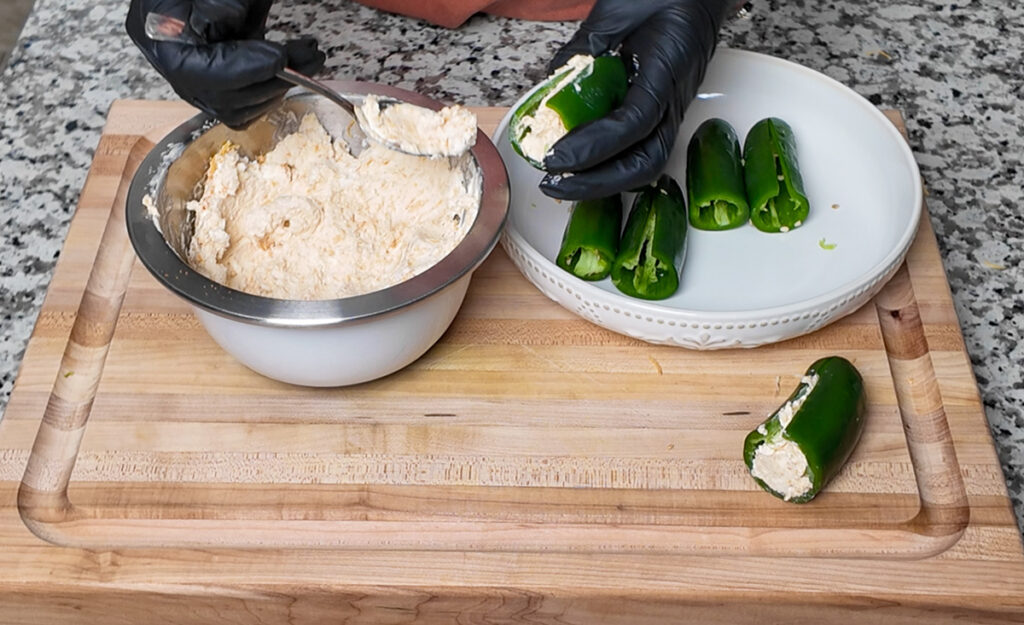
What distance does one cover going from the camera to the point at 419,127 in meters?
1.59

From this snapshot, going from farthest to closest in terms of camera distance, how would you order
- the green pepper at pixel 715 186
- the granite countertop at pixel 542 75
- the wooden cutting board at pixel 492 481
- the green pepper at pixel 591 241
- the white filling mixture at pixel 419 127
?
the granite countertop at pixel 542 75
the green pepper at pixel 715 186
the green pepper at pixel 591 241
the white filling mixture at pixel 419 127
the wooden cutting board at pixel 492 481

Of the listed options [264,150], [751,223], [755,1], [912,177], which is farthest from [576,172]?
[755,1]

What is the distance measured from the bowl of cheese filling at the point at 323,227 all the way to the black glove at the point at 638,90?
0.14 metres

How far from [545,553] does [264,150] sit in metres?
0.84

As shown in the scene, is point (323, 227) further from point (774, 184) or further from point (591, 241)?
point (774, 184)

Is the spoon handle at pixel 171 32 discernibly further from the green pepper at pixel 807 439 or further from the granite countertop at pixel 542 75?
the green pepper at pixel 807 439

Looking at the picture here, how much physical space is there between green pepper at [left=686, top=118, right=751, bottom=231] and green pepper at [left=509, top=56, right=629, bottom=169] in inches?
10.3

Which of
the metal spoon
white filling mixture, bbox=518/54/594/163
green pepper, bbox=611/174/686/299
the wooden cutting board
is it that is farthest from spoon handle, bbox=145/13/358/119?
green pepper, bbox=611/174/686/299

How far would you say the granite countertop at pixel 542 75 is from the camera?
6.18ft

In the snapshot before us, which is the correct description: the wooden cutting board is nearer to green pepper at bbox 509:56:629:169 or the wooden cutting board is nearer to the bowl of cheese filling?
the bowl of cheese filling

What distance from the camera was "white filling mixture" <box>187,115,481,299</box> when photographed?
60.3 inches

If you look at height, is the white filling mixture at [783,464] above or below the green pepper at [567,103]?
below

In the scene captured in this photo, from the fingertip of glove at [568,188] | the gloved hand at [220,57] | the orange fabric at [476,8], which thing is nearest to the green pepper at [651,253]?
the fingertip of glove at [568,188]

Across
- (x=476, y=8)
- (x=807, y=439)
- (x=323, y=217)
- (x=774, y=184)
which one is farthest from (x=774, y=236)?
(x=476, y=8)
